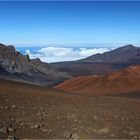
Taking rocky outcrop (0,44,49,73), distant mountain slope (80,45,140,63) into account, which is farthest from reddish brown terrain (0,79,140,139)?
distant mountain slope (80,45,140,63)

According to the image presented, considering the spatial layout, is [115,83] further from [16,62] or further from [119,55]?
[119,55]

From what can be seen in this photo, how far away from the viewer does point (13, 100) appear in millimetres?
14141

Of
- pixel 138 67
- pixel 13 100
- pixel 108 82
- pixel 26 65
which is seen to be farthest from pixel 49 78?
pixel 13 100

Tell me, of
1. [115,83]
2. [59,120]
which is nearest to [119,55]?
[115,83]

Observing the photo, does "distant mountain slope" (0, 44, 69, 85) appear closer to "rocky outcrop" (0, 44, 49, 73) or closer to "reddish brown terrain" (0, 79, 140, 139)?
"rocky outcrop" (0, 44, 49, 73)

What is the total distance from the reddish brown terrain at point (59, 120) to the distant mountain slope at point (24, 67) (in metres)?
68.9

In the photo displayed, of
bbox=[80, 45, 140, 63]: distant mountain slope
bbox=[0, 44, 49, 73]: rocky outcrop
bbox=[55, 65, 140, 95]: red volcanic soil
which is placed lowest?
bbox=[55, 65, 140, 95]: red volcanic soil

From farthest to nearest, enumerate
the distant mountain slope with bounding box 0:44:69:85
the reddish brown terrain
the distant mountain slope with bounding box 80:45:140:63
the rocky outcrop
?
the distant mountain slope with bounding box 80:45:140:63
the rocky outcrop
the distant mountain slope with bounding box 0:44:69:85
the reddish brown terrain

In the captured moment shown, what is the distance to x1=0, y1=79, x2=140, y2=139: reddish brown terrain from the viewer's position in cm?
1009

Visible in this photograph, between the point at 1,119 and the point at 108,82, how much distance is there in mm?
31382

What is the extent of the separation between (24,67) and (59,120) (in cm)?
8497

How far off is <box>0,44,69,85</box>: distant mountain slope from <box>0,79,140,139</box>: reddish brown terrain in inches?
2714

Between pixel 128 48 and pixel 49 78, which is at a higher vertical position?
pixel 128 48

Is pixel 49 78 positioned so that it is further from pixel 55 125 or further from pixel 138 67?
pixel 55 125
